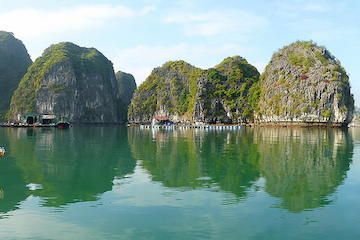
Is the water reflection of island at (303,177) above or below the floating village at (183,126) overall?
below

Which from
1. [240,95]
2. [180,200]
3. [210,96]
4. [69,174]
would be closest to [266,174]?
[180,200]

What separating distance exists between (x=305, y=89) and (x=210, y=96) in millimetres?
48024

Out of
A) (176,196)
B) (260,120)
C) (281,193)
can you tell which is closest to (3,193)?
(176,196)

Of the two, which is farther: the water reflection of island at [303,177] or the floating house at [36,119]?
the floating house at [36,119]

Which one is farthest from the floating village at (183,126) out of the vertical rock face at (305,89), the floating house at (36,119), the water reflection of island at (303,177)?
the water reflection of island at (303,177)

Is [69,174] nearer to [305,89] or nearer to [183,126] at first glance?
[183,126]

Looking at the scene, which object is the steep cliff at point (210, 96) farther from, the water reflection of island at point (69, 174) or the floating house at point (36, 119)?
the water reflection of island at point (69, 174)

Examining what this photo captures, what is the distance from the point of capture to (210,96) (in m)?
152

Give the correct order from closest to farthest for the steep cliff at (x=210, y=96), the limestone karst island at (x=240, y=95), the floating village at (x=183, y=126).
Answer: the floating village at (x=183, y=126), the limestone karst island at (x=240, y=95), the steep cliff at (x=210, y=96)

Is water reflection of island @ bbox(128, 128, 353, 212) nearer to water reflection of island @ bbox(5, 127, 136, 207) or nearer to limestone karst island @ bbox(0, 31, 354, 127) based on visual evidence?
water reflection of island @ bbox(5, 127, 136, 207)

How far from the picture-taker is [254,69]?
167 metres

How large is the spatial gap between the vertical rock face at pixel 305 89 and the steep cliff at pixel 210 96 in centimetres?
1176

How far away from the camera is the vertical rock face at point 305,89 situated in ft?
354

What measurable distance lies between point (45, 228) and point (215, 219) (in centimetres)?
653
